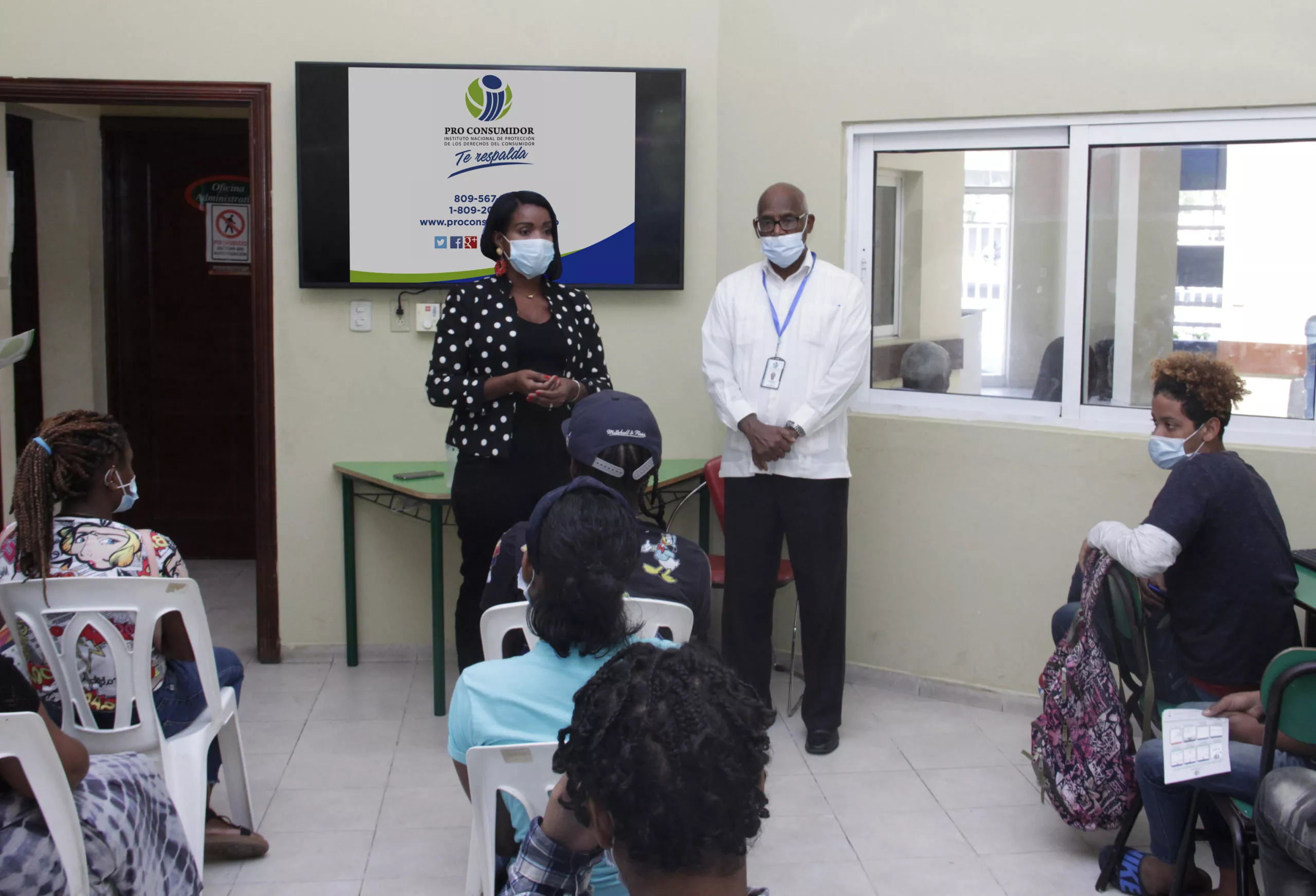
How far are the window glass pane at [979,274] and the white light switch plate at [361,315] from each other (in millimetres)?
1782

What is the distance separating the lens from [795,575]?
370 cm

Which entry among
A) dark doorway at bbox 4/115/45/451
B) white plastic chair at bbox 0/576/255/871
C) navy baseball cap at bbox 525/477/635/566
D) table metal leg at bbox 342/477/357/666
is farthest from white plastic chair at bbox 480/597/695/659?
dark doorway at bbox 4/115/45/451

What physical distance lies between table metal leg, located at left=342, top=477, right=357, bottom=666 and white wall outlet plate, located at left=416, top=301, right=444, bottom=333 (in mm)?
608

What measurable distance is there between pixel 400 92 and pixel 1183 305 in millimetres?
2650

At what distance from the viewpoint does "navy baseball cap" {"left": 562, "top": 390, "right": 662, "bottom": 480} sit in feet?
8.47

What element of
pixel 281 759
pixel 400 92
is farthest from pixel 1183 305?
pixel 281 759

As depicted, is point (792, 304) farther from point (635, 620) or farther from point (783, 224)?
point (635, 620)

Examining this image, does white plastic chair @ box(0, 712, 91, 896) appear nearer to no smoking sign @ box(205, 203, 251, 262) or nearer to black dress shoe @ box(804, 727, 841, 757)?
black dress shoe @ box(804, 727, 841, 757)

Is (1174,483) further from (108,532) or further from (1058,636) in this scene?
(108,532)

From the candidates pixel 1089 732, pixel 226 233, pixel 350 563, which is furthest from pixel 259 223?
pixel 1089 732

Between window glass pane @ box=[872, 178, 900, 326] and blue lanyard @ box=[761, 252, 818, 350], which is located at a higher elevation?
window glass pane @ box=[872, 178, 900, 326]

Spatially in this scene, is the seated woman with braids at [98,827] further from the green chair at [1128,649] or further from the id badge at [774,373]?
the id badge at [774,373]

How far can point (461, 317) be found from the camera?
3.58 m

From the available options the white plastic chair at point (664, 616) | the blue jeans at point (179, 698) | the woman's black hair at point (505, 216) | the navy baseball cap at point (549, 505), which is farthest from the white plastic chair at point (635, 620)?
the woman's black hair at point (505, 216)
